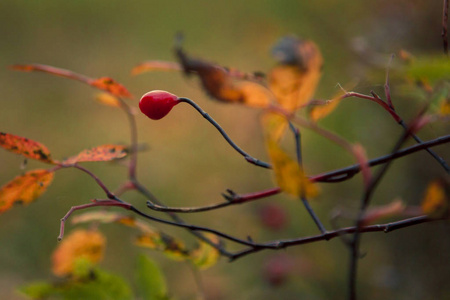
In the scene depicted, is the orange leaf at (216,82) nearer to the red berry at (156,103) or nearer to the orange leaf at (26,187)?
the red berry at (156,103)

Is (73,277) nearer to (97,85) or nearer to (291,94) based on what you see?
(97,85)

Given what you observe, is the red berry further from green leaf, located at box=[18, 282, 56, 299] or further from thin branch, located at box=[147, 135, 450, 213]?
green leaf, located at box=[18, 282, 56, 299]

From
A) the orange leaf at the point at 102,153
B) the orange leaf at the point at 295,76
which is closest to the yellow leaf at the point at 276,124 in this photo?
the orange leaf at the point at 295,76

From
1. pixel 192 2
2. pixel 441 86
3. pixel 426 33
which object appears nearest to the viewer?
pixel 441 86

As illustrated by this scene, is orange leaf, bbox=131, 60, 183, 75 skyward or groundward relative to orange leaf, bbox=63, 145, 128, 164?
skyward

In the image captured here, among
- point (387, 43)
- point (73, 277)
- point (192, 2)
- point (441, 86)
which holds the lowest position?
point (73, 277)

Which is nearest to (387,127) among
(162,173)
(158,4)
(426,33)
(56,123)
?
(426,33)

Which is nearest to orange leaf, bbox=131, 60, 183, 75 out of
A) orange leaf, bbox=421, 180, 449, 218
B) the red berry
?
the red berry
